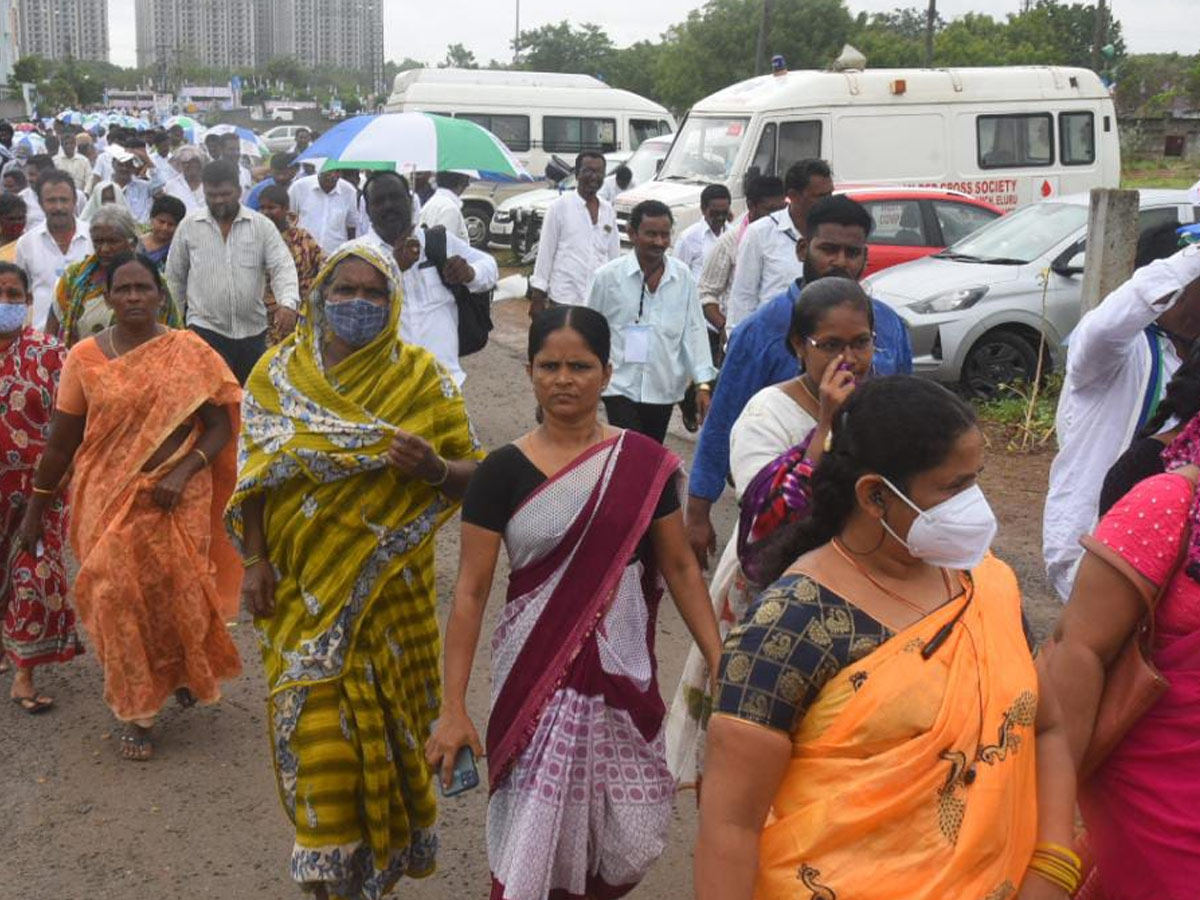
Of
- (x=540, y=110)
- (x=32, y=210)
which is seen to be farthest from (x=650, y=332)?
(x=540, y=110)

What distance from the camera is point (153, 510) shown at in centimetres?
567

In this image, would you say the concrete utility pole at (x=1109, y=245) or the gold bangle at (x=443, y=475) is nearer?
the gold bangle at (x=443, y=475)

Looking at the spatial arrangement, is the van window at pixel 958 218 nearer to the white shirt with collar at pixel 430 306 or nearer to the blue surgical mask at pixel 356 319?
the white shirt with collar at pixel 430 306

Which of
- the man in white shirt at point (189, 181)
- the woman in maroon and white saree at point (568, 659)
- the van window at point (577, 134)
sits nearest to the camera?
the woman in maroon and white saree at point (568, 659)

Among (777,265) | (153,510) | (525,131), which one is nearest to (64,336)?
(153,510)

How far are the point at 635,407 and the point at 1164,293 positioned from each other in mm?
4099

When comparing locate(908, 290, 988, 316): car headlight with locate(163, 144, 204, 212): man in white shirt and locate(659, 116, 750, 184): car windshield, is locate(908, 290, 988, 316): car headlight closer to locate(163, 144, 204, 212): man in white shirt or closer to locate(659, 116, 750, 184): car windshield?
locate(659, 116, 750, 184): car windshield

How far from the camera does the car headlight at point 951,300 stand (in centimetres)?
1176

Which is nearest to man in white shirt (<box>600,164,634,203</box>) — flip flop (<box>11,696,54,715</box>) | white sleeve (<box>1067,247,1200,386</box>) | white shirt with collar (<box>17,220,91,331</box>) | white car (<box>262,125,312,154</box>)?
white shirt with collar (<box>17,220,91,331</box>)

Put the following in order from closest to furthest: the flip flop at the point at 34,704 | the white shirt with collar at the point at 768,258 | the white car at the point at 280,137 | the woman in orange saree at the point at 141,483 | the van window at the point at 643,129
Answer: the woman in orange saree at the point at 141,483 → the flip flop at the point at 34,704 → the white shirt with collar at the point at 768,258 → the van window at the point at 643,129 → the white car at the point at 280,137

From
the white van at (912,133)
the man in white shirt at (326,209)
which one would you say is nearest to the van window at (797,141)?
the white van at (912,133)

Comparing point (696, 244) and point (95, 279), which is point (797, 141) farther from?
point (95, 279)

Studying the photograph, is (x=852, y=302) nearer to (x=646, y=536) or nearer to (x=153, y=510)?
(x=646, y=536)

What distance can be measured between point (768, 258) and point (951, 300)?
13.1 ft
